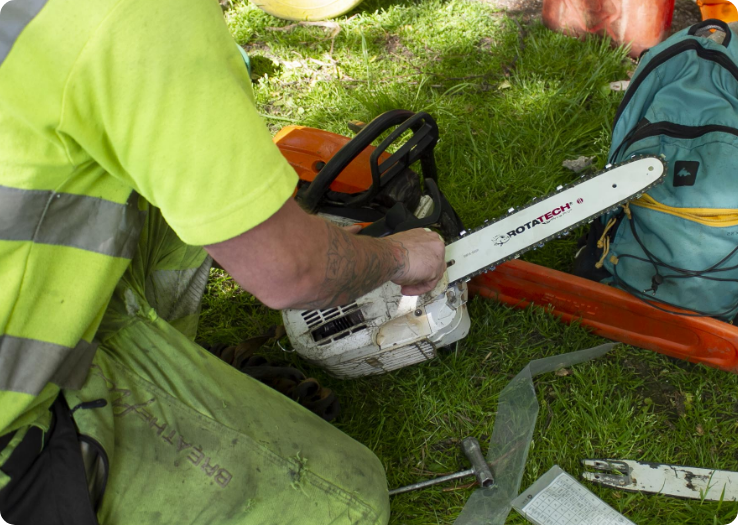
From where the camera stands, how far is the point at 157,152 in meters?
0.97

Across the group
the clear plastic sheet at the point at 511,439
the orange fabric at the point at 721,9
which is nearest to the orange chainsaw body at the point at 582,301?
the clear plastic sheet at the point at 511,439

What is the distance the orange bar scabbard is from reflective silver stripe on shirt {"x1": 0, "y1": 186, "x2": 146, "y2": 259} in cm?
139

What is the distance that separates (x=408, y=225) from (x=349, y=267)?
0.57 metres

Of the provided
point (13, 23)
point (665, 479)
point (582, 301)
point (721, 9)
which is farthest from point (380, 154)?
point (721, 9)

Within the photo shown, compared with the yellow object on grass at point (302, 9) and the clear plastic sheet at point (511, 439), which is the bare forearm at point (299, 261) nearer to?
the clear plastic sheet at point (511, 439)

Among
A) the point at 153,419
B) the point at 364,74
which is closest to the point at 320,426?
the point at 153,419

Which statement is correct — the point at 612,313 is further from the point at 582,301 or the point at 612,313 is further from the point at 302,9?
the point at 302,9

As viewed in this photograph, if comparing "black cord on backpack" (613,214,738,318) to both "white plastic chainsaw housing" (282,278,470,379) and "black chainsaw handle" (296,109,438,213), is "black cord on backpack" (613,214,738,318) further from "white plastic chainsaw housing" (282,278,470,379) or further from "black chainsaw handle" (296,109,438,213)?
"black chainsaw handle" (296,109,438,213)

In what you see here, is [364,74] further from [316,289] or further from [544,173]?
[316,289]

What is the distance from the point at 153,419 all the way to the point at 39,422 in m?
0.25

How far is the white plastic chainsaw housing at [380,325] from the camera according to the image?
1848mm

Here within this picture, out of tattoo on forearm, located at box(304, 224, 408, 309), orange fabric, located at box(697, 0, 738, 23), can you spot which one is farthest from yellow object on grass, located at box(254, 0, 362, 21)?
tattoo on forearm, located at box(304, 224, 408, 309)

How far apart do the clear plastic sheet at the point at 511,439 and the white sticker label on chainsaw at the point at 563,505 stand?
5 cm

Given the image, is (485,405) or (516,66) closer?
(485,405)
